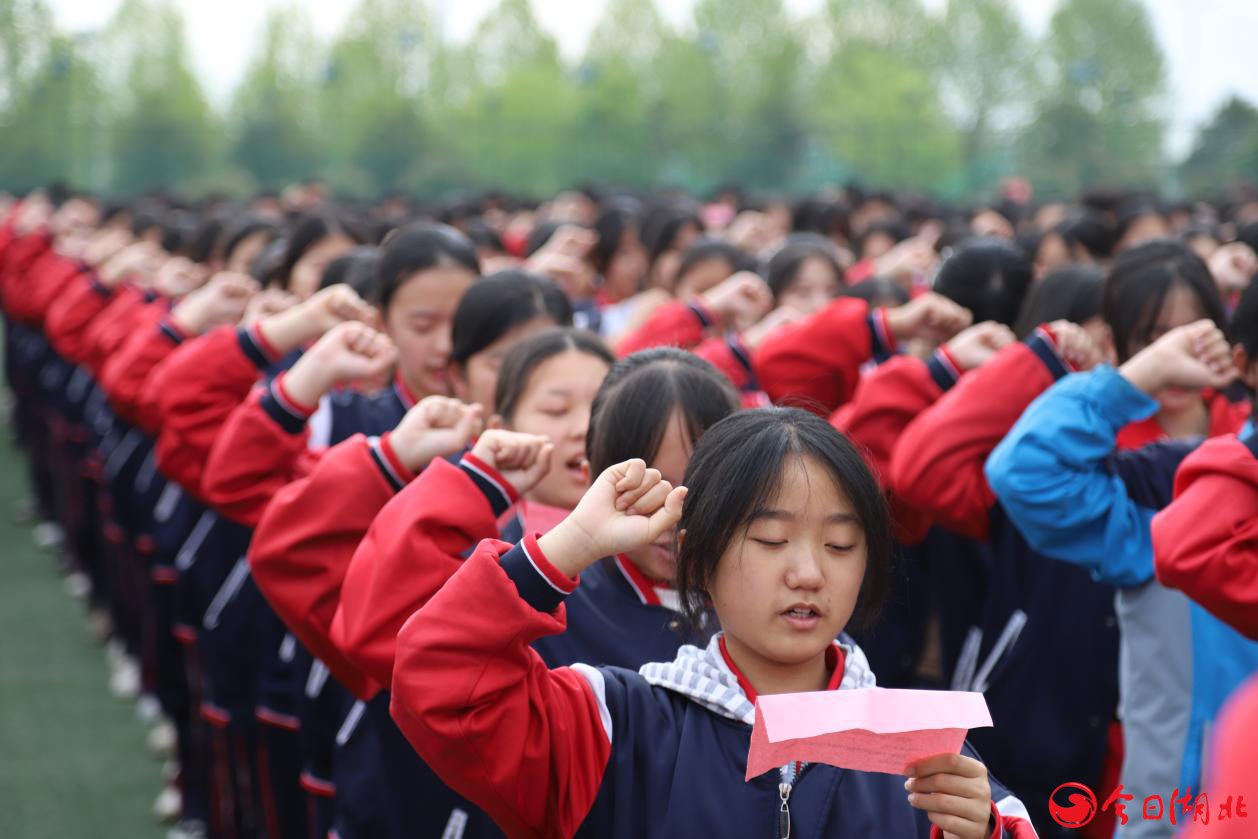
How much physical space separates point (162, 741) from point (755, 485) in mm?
4256

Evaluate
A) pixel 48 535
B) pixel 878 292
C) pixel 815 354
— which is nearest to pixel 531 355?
pixel 815 354

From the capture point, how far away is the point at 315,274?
A: 4.57 meters

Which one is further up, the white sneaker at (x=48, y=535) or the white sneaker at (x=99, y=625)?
the white sneaker at (x=99, y=625)

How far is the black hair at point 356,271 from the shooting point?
3.91m

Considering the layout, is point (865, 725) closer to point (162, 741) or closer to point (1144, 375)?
point (1144, 375)

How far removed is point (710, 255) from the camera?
17.4 ft

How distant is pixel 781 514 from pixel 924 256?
12.5 feet

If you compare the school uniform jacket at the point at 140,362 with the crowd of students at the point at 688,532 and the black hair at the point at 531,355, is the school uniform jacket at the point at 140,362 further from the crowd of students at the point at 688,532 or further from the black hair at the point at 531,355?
the black hair at the point at 531,355

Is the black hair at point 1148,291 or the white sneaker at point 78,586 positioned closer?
the black hair at point 1148,291

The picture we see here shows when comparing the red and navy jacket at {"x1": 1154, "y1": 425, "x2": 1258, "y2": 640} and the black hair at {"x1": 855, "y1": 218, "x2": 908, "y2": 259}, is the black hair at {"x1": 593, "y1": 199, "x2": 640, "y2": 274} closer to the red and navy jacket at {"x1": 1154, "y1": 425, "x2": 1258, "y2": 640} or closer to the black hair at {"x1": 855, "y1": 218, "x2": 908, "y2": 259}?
the black hair at {"x1": 855, "y1": 218, "x2": 908, "y2": 259}

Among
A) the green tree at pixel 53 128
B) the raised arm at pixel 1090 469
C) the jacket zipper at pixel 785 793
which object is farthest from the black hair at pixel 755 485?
the green tree at pixel 53 128

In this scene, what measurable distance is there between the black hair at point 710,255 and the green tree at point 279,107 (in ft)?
60.6

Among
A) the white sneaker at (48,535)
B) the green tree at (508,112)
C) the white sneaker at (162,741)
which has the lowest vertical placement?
the white sneaker at (48,535)

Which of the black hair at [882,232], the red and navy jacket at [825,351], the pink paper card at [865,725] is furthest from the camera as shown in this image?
the black hair at [882,232]
